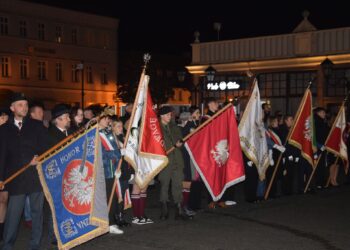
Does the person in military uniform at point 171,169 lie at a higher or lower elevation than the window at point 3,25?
lower

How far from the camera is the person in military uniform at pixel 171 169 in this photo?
31.6ft

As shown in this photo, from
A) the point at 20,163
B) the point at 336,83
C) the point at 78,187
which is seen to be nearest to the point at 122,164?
the point at 78,187

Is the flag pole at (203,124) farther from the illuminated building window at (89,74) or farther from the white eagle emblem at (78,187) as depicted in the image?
the illuminated building window at (89,74)

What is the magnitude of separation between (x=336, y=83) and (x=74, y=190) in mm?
21128

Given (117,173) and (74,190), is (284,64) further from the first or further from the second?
(74,190)

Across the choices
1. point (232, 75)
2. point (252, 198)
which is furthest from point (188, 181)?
point (232, 75)

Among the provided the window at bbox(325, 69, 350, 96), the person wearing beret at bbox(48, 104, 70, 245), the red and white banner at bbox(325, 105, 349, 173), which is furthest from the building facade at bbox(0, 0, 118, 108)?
the person wearing beret at bbox(48, 104, 70, 245)

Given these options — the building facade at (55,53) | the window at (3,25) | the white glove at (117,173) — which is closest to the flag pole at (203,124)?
the white glove at (117,173)

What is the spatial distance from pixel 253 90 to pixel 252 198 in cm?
222

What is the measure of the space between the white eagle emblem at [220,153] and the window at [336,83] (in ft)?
56.1

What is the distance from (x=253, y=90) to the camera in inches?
459

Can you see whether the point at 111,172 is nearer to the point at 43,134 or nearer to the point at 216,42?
the point at 43,134

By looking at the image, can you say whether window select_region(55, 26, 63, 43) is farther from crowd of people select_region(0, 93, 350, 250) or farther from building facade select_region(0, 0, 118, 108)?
crowd of people select_region(0, 93, 350, 250)

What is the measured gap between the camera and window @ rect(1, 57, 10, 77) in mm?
45731
